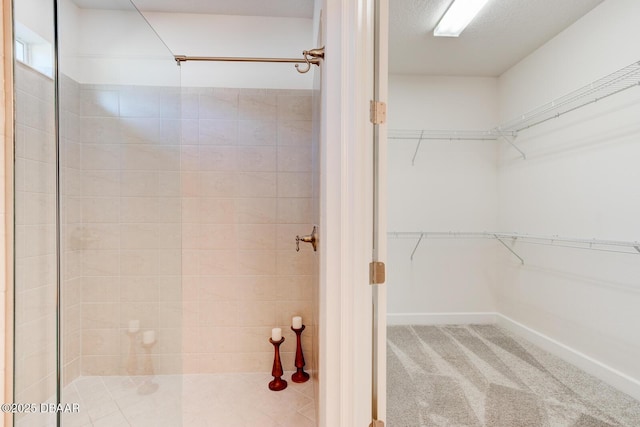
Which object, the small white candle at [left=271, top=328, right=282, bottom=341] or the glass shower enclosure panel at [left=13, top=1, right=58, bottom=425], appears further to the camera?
the small white candle at [left=271, top=328, right=282, bottom=341]

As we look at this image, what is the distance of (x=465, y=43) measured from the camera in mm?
2076

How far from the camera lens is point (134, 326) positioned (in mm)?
1502

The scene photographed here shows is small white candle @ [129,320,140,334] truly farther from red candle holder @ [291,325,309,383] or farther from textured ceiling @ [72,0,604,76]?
textured ceiling @ [72,0,604,76]

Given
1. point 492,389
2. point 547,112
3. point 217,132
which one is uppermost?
point 547,112

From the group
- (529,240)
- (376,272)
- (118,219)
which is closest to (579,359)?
(529,240)

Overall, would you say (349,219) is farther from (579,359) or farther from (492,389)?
(579,359)

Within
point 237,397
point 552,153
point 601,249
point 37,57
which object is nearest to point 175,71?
point 37,57

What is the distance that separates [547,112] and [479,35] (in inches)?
31.4

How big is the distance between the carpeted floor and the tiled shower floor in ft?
1.90

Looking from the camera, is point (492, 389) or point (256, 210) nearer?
point (492, 389)

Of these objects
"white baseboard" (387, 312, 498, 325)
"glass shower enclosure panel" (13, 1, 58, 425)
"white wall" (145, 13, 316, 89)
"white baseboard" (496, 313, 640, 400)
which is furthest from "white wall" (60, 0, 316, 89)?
"white baseboard" (496, 313, 640, 400)

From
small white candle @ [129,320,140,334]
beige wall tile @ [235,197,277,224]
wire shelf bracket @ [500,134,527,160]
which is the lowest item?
small white candle @ [129,320,140,334]

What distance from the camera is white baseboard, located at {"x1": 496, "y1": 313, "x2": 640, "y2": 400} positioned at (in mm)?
1608

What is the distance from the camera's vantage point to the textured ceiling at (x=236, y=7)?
1.75 meters
